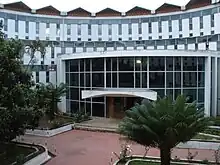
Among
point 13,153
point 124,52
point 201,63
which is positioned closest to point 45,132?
point 13,153

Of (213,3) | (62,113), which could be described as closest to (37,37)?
(62,113)

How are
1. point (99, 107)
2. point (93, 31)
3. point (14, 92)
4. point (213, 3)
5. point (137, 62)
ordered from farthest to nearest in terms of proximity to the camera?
point (93, 31) < point (213, 3) < point (99, 107) < point (137, 62) < point (14, 92)

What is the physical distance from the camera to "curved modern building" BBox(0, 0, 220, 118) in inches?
933

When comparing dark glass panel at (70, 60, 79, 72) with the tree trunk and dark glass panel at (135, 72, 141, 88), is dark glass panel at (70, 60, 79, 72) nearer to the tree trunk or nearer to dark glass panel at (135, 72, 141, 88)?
dark glass panel at (135, 72, 141, 88)

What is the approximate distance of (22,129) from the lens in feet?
43.5

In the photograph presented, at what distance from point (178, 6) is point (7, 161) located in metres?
25.1

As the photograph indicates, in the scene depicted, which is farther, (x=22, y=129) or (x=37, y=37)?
(x=37, y=37)

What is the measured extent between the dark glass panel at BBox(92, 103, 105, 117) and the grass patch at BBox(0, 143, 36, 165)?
35.3 feet

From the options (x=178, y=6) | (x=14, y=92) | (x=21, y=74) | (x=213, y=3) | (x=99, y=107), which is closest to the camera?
(x=14, y=92)

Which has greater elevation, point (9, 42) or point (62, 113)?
point (9, 42)

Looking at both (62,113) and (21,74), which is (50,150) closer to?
(21,74)

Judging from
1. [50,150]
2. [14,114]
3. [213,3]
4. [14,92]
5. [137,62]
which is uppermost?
[213,3]

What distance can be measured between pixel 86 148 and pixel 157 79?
9.50m

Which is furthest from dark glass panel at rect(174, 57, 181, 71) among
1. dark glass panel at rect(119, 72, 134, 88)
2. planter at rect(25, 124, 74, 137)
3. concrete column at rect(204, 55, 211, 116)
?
planter at rect(25, 124, 74, 137)
